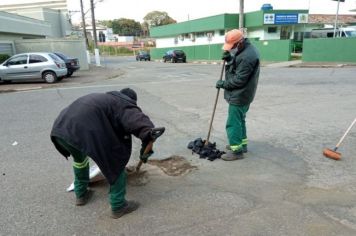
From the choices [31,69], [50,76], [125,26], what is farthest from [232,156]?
[125,26]

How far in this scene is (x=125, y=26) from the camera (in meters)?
132

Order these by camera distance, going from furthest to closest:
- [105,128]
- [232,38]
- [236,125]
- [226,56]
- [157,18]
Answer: [157,18]
[236,125]
[226,56]
[232,38]
[105,128]

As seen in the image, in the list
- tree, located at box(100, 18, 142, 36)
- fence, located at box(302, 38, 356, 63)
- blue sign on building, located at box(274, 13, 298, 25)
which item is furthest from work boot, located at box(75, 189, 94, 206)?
tree, located at box(100, 18, 142, 36)

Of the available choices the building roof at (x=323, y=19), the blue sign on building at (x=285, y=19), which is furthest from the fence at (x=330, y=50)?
the building roof at (x=323, y=19)

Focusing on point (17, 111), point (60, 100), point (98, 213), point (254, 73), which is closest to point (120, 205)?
point (98, 213)

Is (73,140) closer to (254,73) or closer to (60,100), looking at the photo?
(254,73)

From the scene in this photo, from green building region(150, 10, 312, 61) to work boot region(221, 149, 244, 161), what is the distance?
26.5m

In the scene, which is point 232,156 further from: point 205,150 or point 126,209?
point 126,209

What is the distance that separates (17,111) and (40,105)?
2.98 ft

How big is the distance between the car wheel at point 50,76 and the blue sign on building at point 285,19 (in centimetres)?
2483

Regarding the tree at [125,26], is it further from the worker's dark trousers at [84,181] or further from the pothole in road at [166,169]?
the worker's dark trousers at [84,181]

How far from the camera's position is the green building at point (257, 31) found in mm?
31719

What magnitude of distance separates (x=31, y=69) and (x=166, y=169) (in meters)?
14.6

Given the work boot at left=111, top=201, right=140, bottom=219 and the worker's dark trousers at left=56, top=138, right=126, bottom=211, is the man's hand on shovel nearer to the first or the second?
the worker's dark trousers at left=56, top=138, right=126, bottom=211
